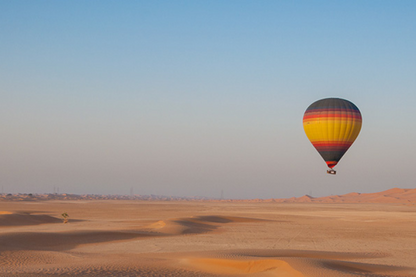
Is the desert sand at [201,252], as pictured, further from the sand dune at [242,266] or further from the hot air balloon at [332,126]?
the hot air balloon at [332,126]

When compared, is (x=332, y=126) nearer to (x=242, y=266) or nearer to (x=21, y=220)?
(x=242, y=266)

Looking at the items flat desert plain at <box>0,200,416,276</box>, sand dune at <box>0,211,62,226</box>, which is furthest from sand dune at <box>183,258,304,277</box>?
sand dune at <box>0,211,62,226</box>

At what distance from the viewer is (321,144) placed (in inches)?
1479

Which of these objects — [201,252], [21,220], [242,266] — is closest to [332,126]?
[201,252]

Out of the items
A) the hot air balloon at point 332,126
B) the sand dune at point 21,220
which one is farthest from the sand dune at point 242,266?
the sand dune at point 21,220

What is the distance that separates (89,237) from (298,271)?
15.8 m

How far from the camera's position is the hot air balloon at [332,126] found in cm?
3628

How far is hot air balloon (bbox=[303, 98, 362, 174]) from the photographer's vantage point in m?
36.3

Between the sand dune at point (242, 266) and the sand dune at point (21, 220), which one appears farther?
the sand dune at point (21, 220)

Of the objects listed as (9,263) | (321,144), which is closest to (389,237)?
(321,144)

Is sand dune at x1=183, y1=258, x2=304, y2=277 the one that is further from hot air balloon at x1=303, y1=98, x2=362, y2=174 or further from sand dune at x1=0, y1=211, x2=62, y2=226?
sand dune at x1=0, y1=211, x2=62, y2=226

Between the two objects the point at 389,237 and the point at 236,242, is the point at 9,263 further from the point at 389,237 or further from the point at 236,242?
Result: the point at 389,237

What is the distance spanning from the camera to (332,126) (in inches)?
1430

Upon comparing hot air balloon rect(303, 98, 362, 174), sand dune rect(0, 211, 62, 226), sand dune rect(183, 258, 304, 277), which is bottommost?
sand dune rect(183, 258, 304, 277)
